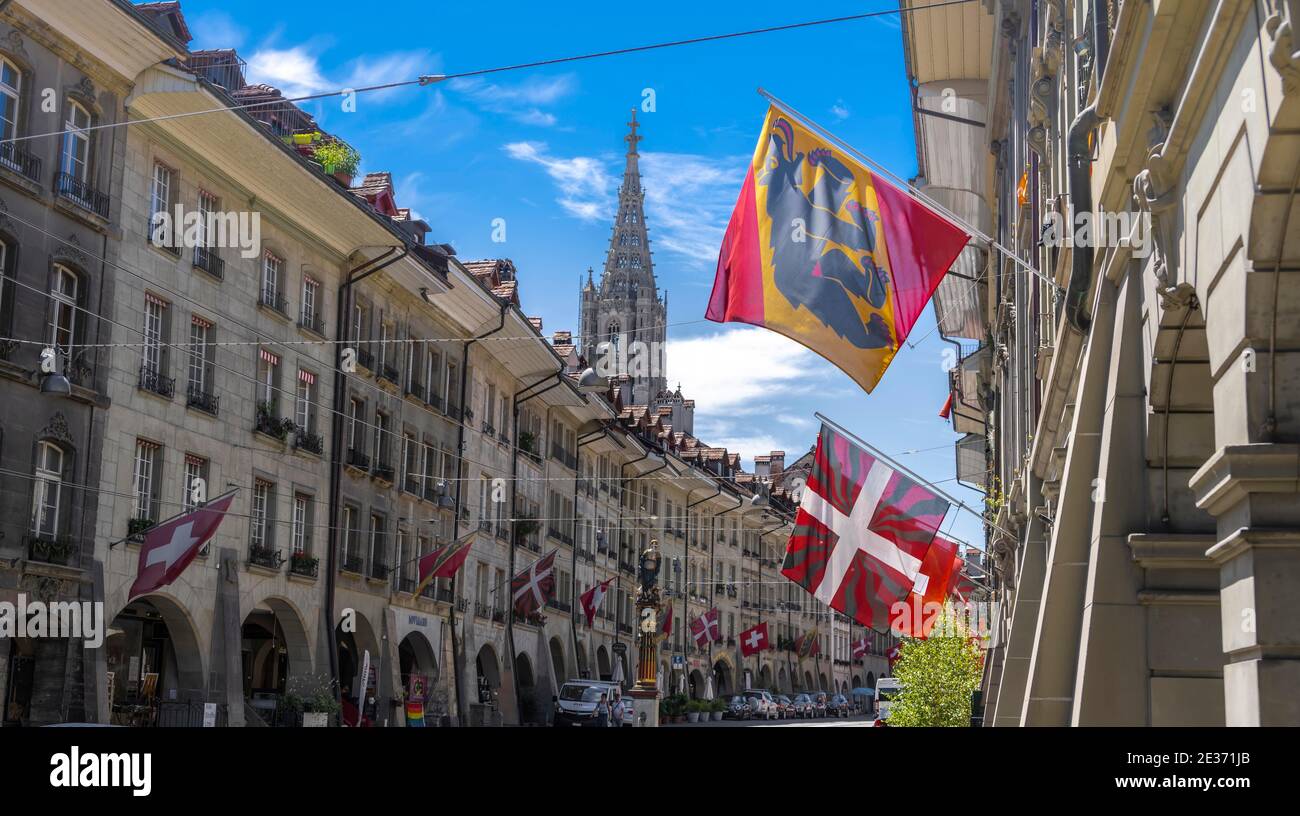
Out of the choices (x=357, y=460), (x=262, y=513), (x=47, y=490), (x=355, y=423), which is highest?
(x=355, y=423)

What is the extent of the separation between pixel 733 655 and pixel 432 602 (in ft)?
156

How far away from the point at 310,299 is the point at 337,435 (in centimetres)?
372

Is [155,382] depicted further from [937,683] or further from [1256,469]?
[1256,469]

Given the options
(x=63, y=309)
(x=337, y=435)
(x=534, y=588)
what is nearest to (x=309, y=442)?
(x=337, y=435)

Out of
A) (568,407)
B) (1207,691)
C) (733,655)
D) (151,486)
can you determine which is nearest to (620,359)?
(733,655)

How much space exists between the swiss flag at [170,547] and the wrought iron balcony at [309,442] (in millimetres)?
10649

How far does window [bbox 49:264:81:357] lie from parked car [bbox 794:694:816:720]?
226 ft

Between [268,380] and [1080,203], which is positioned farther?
[268,380]

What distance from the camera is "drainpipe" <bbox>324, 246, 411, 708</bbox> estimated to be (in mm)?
38250

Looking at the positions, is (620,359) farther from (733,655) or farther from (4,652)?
(4,652)

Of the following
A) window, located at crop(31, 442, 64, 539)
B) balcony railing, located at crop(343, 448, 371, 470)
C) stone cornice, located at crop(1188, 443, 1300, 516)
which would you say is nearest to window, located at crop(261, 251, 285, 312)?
balcony railing, located at crop(343, 448, 371, 470)

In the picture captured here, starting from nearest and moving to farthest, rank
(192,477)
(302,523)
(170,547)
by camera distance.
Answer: (170,547) < (192,477) < (302,523)

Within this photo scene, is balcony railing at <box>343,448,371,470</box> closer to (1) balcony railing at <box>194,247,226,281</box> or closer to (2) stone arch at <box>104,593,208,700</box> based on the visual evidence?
(2) stone arch at <box>104,593,208,700</box>

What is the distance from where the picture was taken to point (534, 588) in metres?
43.8
